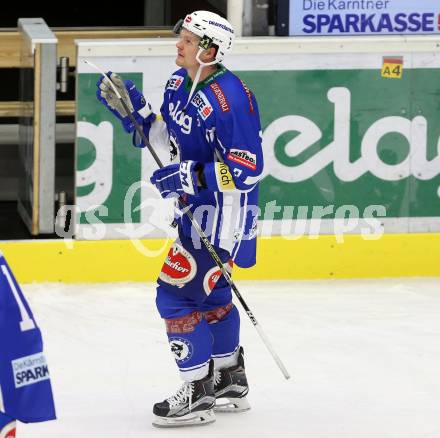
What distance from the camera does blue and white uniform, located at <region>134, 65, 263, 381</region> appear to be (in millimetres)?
5848

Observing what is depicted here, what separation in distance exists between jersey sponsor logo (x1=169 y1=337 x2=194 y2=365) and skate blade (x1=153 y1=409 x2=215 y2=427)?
0.23m

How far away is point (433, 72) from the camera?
8.72 m

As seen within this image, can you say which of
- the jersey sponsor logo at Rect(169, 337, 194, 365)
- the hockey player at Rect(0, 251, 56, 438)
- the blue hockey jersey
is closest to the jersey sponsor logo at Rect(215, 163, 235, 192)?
the blue hockey jersey

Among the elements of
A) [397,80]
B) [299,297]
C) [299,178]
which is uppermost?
[397,80]

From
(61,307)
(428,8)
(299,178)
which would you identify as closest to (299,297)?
(299,178)

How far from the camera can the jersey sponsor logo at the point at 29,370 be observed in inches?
166

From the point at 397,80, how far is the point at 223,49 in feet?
9.41

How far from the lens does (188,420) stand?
20.1 feet

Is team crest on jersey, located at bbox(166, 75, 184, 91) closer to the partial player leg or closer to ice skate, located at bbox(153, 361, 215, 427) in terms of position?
the partial player leg

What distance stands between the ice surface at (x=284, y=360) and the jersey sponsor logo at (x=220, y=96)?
4.22ft

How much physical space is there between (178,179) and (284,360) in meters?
1.53

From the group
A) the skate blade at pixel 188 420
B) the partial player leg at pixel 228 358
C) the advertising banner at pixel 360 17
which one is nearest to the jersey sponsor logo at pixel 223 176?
the partial player leg at pixel 228 358

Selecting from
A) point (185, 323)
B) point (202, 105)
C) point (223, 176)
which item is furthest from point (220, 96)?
point (185, 323)

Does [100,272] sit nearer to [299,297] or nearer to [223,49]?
[299,297]
